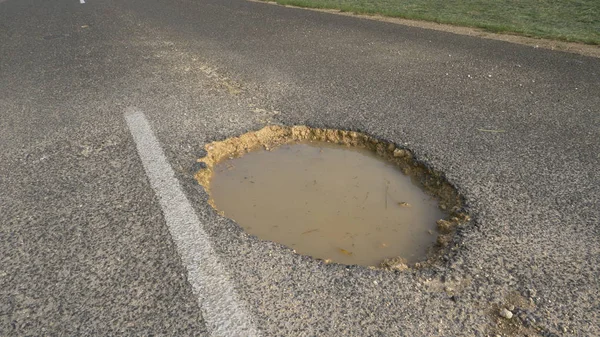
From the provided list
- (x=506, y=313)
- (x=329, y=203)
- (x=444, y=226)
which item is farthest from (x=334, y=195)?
(x=506, y=313)

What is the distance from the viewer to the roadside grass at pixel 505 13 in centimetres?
846

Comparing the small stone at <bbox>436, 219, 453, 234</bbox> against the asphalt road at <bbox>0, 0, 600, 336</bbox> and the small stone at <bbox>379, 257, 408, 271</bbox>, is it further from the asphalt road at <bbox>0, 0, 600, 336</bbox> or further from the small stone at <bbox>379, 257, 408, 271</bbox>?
the small stone at <bbox>379, 257, 408, 271</bbox>

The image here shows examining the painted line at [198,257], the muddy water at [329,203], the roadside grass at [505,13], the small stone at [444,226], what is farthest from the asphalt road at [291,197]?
the roadside grass at [505,13]

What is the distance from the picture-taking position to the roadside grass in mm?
8461

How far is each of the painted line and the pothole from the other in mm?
282

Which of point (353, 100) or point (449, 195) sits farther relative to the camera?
point (353, 100)

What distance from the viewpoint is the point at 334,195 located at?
349 cm

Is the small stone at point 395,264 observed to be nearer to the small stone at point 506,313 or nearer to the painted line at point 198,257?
the small stone at point 506,313

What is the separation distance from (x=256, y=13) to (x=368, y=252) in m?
9.32

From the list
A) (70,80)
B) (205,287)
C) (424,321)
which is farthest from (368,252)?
(70,80)

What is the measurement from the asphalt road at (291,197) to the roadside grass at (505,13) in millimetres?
1601

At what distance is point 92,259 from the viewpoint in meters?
2.46

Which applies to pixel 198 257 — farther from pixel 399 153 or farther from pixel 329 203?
pixel 399 153

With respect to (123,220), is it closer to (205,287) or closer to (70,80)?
(205,287)
